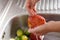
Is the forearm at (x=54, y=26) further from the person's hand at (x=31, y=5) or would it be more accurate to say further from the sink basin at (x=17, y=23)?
the sink basin at (x=17, y=23)

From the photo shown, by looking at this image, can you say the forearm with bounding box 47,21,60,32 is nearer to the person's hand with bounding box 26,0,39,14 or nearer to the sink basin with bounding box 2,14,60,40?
the person's hand with bounding box 26,0,39,14

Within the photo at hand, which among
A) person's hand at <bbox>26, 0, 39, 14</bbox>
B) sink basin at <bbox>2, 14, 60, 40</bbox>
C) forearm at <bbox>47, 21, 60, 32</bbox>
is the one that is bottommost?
sink basin at <bbox>2, 14, 60, 40</bbox>

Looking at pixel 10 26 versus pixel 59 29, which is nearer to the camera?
pixel 59 29

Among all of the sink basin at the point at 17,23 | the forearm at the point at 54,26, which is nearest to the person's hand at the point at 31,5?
the sink basin at the point at 17,23

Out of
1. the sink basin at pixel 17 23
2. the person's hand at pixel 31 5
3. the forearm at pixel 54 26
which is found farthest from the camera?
the sink basin at pixel 17 23

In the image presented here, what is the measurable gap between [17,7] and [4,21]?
197 mm

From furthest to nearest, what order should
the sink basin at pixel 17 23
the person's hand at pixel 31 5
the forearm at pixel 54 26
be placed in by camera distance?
1. the sink basin at pixel 17 23
2. the person's hand at pixel 31 5
3. the forearm at pixel 54 26

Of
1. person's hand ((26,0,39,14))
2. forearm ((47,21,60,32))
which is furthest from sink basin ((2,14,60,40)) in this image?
forearm ((47,21,60,32))

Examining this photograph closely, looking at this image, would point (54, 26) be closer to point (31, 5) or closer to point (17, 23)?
point (31, 5)

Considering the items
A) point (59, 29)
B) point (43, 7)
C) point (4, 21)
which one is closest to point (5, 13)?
point (4, 21)

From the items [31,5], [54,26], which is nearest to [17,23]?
[31,5]

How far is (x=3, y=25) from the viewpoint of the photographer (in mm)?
1085

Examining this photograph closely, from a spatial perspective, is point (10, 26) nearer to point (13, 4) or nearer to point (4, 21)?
point (4, 21)

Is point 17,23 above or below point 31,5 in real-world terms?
below
